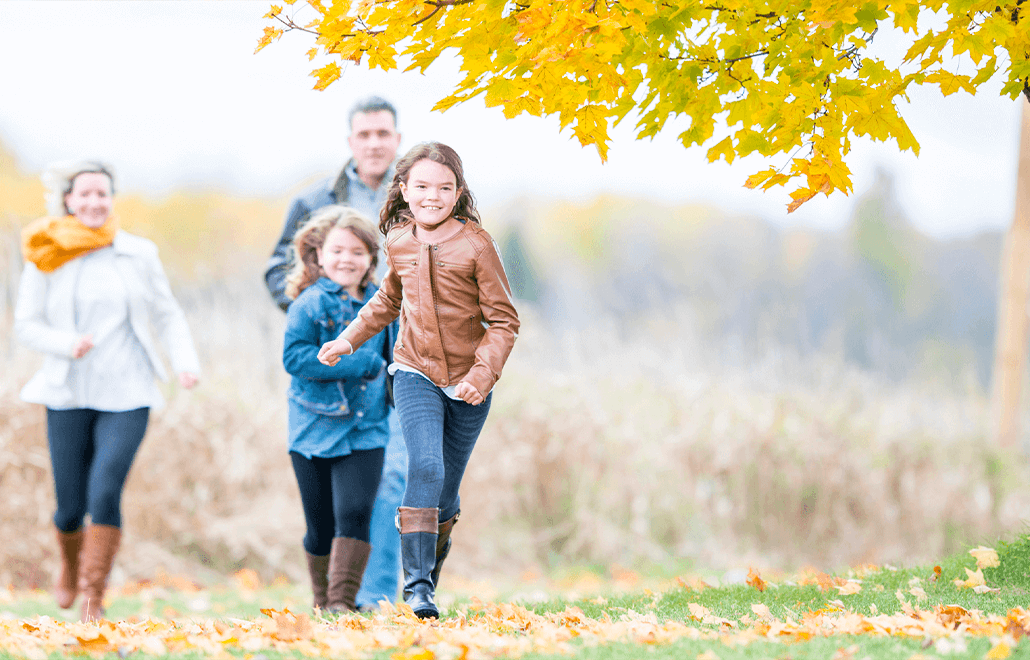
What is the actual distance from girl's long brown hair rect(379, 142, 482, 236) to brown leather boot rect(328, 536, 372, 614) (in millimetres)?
1203

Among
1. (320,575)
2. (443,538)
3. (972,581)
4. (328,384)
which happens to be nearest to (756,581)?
(972,581)

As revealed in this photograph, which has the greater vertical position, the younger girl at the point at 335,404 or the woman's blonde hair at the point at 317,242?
the woman's blonde hair at the point at 317,242

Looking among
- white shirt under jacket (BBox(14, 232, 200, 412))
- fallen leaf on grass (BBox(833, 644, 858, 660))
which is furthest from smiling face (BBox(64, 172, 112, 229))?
fallen leaf on grass (BBox(833, 644, 858, 660))

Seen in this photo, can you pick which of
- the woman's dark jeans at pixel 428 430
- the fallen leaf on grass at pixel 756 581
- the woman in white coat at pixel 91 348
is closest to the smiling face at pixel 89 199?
the woman in white coat at pixel 91 348

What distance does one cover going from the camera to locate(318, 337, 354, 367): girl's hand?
345 centimetres

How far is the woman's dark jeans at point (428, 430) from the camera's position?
3.22 meters

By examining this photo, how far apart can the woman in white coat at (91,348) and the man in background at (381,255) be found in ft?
2.31

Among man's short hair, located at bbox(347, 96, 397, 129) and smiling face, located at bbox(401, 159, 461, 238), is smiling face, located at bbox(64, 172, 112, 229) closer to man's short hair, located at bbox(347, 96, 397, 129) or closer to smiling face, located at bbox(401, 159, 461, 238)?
man's short hair, located at bbox(347, 96, 397, 129)

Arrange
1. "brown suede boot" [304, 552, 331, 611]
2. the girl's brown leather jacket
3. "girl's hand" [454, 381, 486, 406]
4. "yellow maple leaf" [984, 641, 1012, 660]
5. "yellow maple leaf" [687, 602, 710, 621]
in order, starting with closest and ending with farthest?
"yellow maple leaf" [984, 641, 1012, 660], "girl's hand" [454, 381, 486, 406], the girl's brown leather jacket, "yellow maple leaf" [687, 602, 710, 621], "brown suede boot" [304, 552, 331, 611]

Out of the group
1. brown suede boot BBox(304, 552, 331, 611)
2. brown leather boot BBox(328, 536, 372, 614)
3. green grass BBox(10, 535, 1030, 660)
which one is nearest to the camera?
green grass BBox(10, 535, 1030, 660)

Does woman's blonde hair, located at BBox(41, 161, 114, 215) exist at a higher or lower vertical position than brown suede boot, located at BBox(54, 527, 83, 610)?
higher

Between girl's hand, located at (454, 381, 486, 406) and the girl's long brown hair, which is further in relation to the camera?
the girl's long brown hair

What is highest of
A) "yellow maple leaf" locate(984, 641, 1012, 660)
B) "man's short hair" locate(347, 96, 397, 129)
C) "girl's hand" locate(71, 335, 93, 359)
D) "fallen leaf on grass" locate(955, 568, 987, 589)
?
"man's short hair" locate(347, 96, 397, 129)

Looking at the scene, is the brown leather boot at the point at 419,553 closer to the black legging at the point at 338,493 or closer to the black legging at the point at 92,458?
the black legging at the point at 338,493
